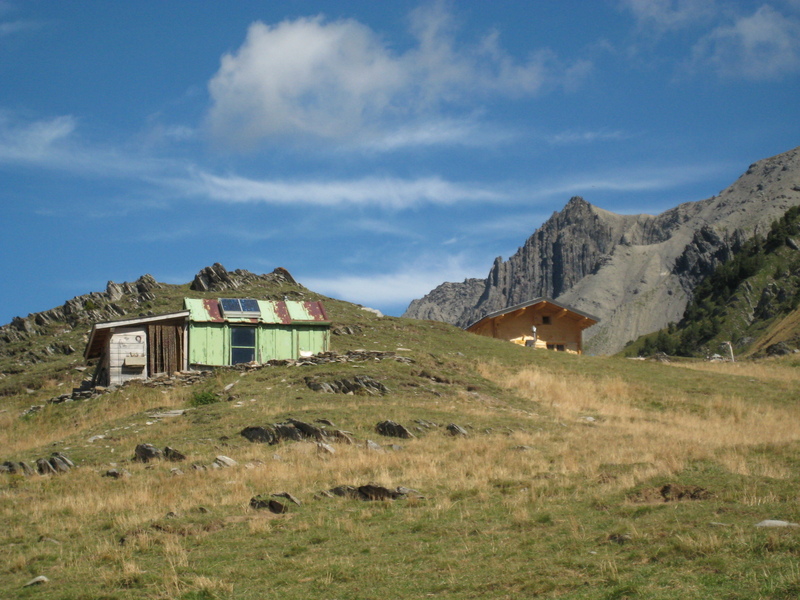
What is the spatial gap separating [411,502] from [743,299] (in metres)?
118

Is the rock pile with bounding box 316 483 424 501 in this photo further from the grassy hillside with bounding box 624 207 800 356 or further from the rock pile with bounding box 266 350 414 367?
the grassy hillside with bounding box 624 207 800 356

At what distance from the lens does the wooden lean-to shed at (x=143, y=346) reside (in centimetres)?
3625

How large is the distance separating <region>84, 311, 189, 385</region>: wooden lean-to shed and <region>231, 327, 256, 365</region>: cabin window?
2421mm

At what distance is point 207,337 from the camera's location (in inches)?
1495

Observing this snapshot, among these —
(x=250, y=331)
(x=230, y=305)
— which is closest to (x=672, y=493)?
(x=250, y=331)

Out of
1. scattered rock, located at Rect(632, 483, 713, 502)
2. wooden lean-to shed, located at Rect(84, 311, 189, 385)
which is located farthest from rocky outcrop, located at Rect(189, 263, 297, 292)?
scattered rock, located at Rect(632, 483, 713, 502)

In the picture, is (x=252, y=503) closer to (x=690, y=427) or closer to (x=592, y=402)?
(x=690, y=427)

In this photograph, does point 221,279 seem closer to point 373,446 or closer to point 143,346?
point 143,346

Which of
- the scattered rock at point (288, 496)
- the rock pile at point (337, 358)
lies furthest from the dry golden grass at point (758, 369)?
the scattered rock at point (288, 496)

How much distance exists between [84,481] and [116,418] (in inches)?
423

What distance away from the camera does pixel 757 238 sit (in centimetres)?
13738

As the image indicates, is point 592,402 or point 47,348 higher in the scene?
point 47,348

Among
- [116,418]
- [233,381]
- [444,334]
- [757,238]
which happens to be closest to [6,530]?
[116,418]

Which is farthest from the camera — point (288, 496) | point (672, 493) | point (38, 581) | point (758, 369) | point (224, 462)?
point (758, 369)
